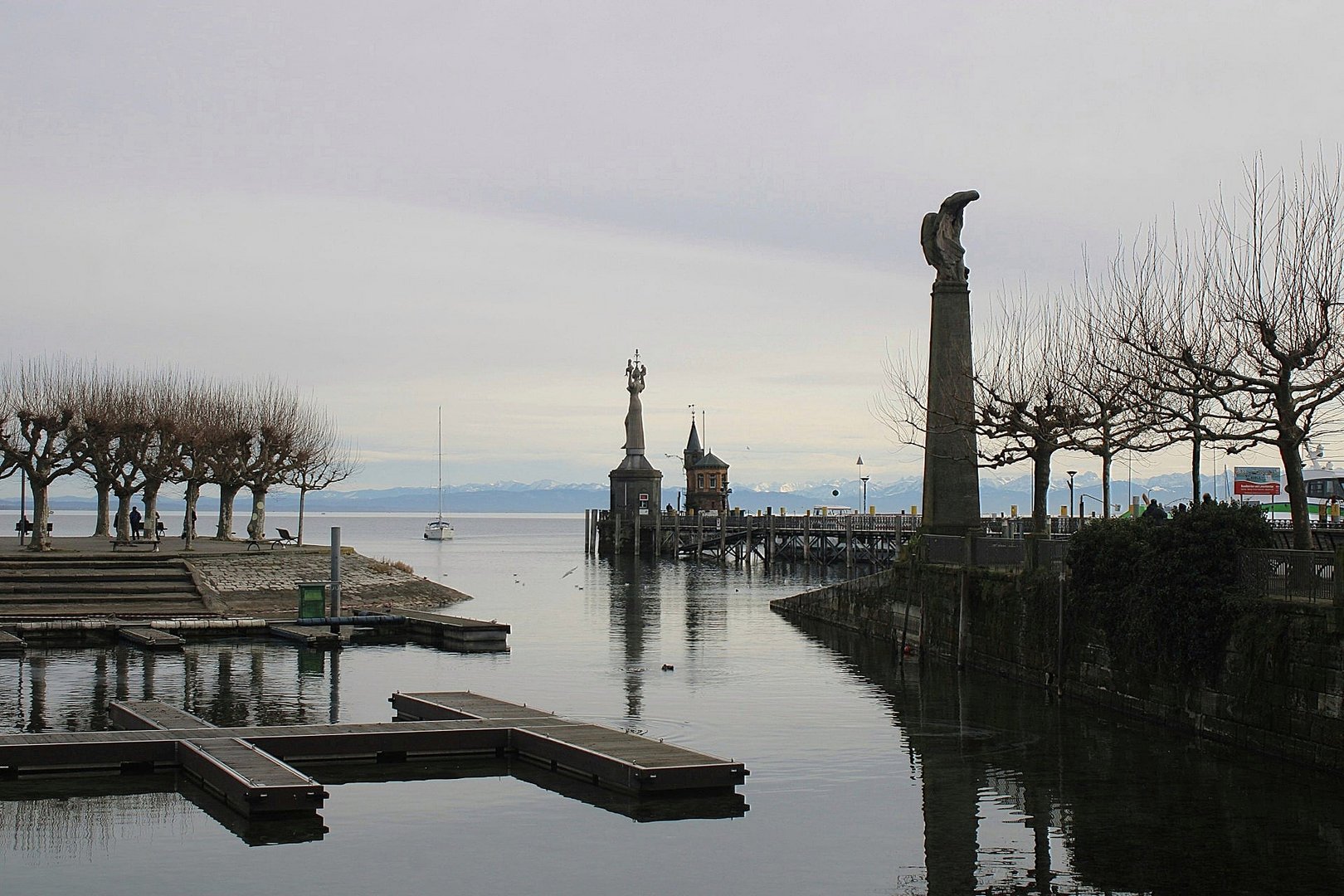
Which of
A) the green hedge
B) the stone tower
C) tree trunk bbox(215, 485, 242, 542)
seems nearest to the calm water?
the green hedge

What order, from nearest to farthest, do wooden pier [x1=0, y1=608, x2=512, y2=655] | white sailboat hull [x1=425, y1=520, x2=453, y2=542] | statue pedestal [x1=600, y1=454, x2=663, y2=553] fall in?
wooden pier [x1=0, y1=608, x2=512, y2=655] < statue pedestal [x1=600, y1=454, x2=663, y2=553] < white sailboat hull [x1=425, y1=520, x2=453, y2=542]

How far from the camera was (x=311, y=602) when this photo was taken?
39.5 m

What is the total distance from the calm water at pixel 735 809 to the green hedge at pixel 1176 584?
137cm

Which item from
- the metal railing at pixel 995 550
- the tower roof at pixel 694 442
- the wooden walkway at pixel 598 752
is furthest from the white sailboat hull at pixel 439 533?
the wooden walkway at pixel 598 752

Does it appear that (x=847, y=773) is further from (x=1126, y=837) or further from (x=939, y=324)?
(x=939, y=324)

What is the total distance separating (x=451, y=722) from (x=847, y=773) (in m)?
5.55

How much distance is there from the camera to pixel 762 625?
4550 cm

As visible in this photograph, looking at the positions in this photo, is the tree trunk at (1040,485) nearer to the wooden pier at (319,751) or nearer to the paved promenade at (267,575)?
the wooden pier at (319,751)

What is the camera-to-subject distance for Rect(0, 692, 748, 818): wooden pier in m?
17.6

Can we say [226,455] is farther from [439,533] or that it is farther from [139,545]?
[439,533]

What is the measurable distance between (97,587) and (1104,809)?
32.3 meters

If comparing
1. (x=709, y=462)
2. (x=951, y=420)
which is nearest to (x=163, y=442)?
(x=951, y=420)

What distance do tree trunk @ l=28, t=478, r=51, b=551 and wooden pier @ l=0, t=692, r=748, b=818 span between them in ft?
88.8

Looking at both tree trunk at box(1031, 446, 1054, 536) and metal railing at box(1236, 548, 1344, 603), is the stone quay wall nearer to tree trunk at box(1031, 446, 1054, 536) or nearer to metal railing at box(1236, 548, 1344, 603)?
metal railing at box(1236, 548, 1344, 603)
